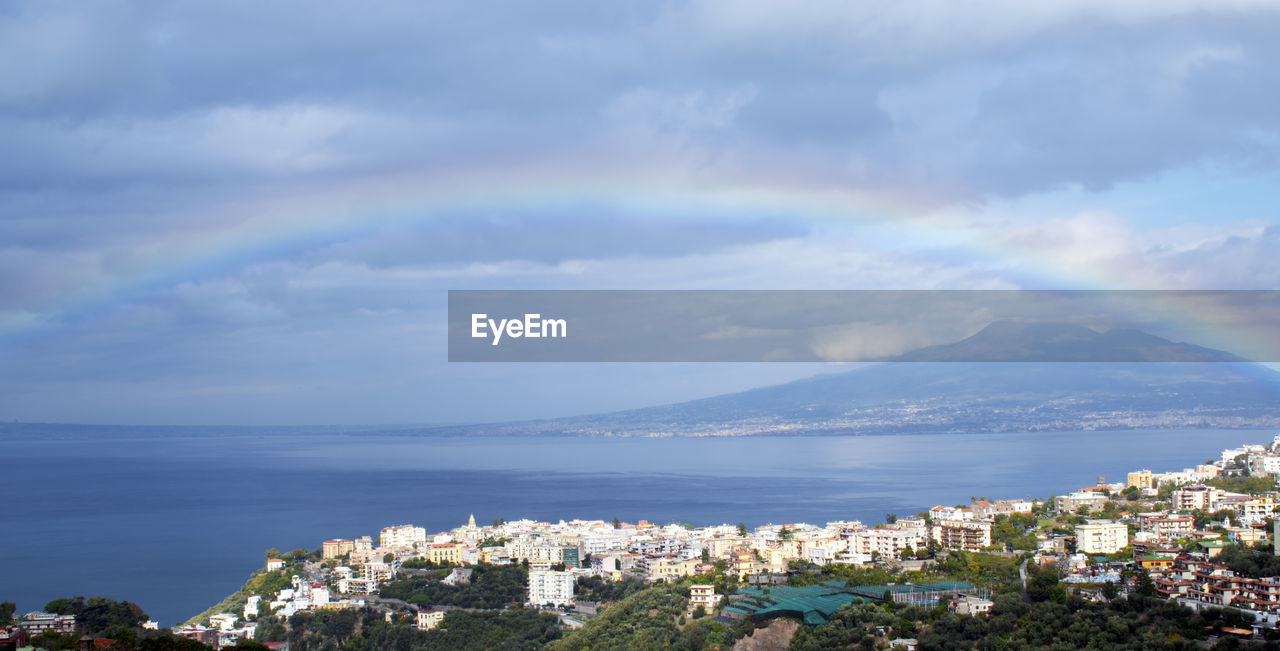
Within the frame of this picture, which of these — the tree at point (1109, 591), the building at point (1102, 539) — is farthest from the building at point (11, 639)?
the building at point (1102, 539)

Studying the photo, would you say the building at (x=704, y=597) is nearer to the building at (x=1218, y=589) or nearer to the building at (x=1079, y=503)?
the building at (x=1218, y=589)

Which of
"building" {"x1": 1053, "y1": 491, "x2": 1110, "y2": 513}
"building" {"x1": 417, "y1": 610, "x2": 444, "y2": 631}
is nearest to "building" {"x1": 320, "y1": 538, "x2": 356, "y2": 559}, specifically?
"building" {"x1": 417, "y1": 610, "x2": 444, "y2": 631}

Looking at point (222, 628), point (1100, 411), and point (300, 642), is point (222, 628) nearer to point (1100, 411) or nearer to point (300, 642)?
point (300, 642)

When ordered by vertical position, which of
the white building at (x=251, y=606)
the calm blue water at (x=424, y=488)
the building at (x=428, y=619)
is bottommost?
the calm blue water at (x=424, y=488)

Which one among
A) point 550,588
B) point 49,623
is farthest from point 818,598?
point 49,623

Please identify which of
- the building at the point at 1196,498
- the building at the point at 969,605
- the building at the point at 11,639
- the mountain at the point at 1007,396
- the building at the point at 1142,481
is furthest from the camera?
the mountain at the point at 1007,396

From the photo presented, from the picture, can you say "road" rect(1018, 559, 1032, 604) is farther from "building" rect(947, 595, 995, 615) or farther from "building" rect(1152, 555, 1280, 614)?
"building" rect(1152, 555, 1280, 614)
